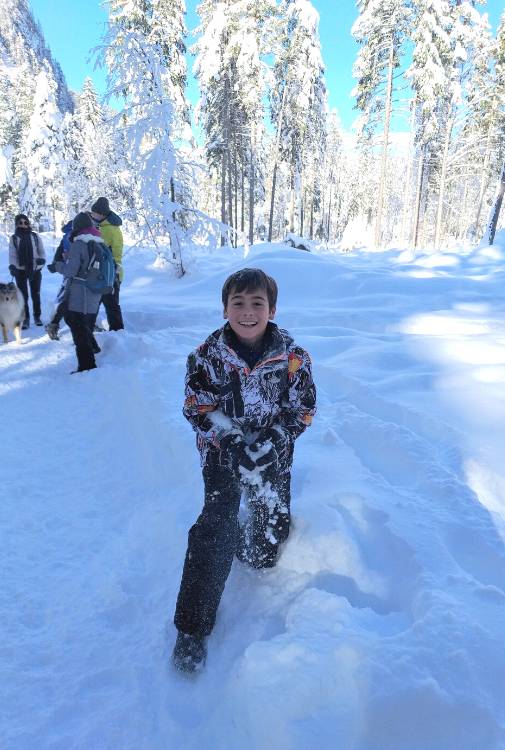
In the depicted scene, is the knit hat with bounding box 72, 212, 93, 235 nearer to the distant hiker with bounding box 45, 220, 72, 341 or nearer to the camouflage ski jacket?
the distant hiker with bounding box 45, 220, 72, 341

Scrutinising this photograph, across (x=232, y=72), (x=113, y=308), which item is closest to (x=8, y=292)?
(x=113, y=308)

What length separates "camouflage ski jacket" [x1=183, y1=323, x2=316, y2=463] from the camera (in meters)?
2.22

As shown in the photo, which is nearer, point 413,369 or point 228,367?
point 228,367

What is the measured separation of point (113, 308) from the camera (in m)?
7.67

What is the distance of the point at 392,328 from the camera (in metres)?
7.20

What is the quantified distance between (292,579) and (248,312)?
1417 mm

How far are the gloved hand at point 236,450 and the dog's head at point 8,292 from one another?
6793 millimetres

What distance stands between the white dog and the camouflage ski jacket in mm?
6552

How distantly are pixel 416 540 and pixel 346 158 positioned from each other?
237 ft

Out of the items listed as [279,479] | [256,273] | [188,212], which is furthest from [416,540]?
[188,212]

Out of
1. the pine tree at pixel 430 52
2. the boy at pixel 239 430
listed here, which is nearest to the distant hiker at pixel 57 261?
the boy at pixel 239 430

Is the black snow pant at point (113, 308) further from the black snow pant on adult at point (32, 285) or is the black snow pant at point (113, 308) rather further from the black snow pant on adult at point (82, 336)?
the black snow pant on adult at point (32, 285)

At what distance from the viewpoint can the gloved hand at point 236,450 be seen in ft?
6.71

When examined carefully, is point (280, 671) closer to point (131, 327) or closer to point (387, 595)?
point (387, 595)
